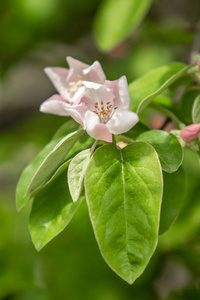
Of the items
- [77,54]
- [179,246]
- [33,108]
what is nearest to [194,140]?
[179,246]

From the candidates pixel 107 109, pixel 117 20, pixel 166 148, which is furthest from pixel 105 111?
pixel 117 20

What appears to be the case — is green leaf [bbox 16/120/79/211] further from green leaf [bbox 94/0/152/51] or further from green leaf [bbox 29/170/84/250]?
green leaf [bbox 94/0/152/51]

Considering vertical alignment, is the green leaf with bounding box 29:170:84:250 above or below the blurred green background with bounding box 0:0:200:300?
above

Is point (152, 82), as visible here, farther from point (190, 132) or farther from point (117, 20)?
point (117, 20)

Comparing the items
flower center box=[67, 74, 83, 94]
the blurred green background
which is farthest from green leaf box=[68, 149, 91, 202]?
the blurred green background

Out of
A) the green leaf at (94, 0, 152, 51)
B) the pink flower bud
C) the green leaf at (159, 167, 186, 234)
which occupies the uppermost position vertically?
the pink flower bud
